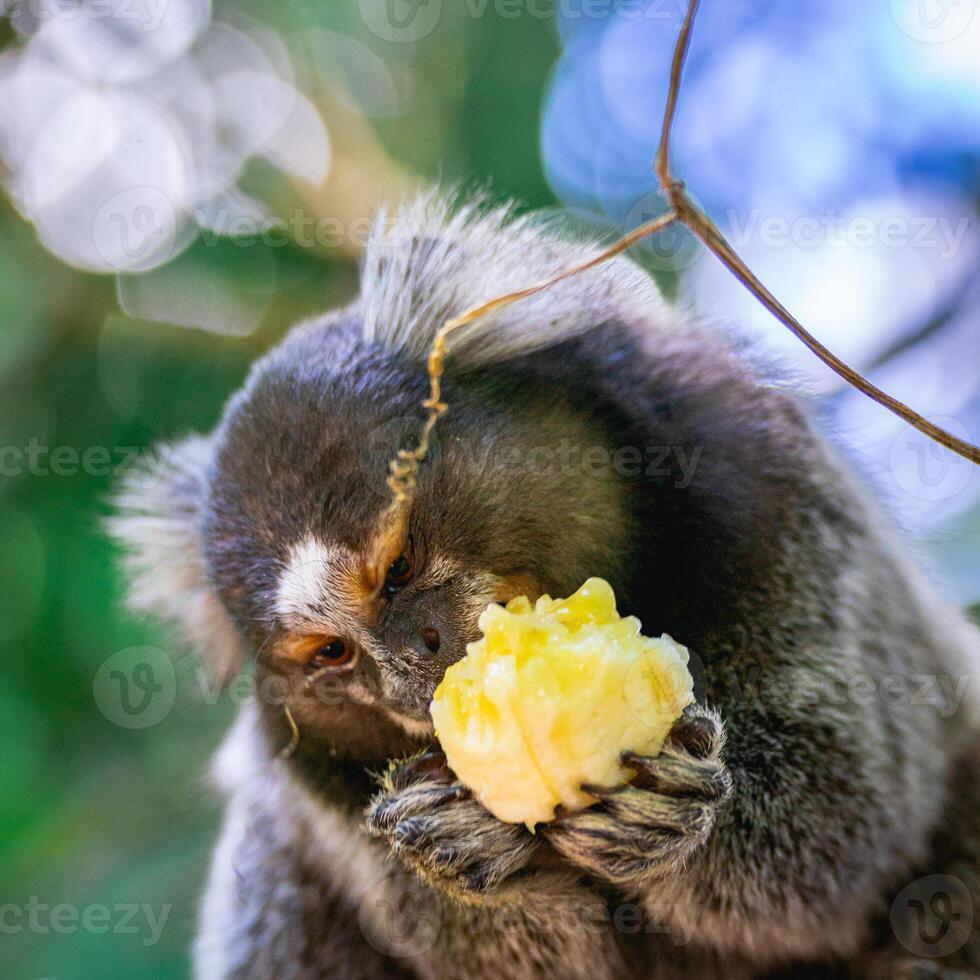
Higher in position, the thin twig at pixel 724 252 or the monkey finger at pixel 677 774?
the thin twig at pixel 724 252

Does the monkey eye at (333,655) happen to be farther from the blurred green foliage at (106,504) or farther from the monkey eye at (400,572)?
the blurred green foliage at (106,504)

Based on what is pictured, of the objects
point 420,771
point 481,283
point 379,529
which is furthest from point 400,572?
point 481,283

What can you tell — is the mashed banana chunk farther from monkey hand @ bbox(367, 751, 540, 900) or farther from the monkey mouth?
the monkey mouth

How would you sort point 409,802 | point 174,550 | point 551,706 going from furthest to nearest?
point 174,550
point 409,802
point 551,706

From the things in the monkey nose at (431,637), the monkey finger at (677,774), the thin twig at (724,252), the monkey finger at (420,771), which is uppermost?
the thin twig at (724,252)

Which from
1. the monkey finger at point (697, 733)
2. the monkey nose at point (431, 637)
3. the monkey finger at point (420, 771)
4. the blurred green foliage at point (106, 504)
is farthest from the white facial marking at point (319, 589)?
the blurred green foliage at point (106, 504)

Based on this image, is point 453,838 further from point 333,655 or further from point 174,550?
point 174,550

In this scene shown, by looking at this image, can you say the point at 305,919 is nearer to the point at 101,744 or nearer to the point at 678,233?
the point at 101,744
